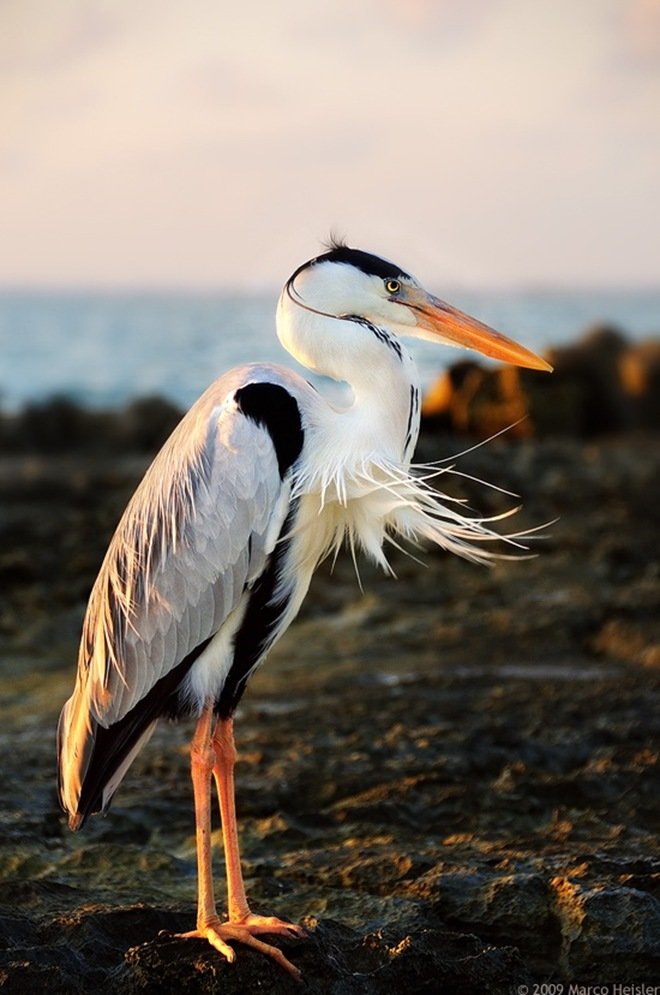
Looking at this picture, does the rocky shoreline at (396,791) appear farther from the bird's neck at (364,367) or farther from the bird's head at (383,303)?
the bird's head at (383,303)

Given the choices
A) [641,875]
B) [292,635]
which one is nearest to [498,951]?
[641,875]

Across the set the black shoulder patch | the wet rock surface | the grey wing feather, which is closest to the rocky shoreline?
the wet rock surface

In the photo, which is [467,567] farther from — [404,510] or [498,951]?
[498,951]

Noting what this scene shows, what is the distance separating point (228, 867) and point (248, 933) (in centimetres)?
39

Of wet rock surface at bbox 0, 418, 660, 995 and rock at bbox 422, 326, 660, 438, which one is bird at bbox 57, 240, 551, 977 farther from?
rock at bbox 422, 326, 660, 438

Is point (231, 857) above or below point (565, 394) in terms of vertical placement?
below

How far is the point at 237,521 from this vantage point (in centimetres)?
440

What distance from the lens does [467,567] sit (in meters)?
9.55

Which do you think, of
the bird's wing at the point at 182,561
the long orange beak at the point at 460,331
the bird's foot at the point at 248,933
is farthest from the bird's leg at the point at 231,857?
the long orange beak at the point at 460,331

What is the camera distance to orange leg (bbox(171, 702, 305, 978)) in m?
3.92

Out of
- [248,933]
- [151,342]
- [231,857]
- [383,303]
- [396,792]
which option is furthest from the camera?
[151,342]

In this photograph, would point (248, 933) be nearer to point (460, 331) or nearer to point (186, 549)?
point (186, 549)

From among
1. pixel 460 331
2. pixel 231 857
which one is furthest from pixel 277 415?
pixel 231 857

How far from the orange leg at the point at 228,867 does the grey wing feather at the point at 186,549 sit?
274 mm
